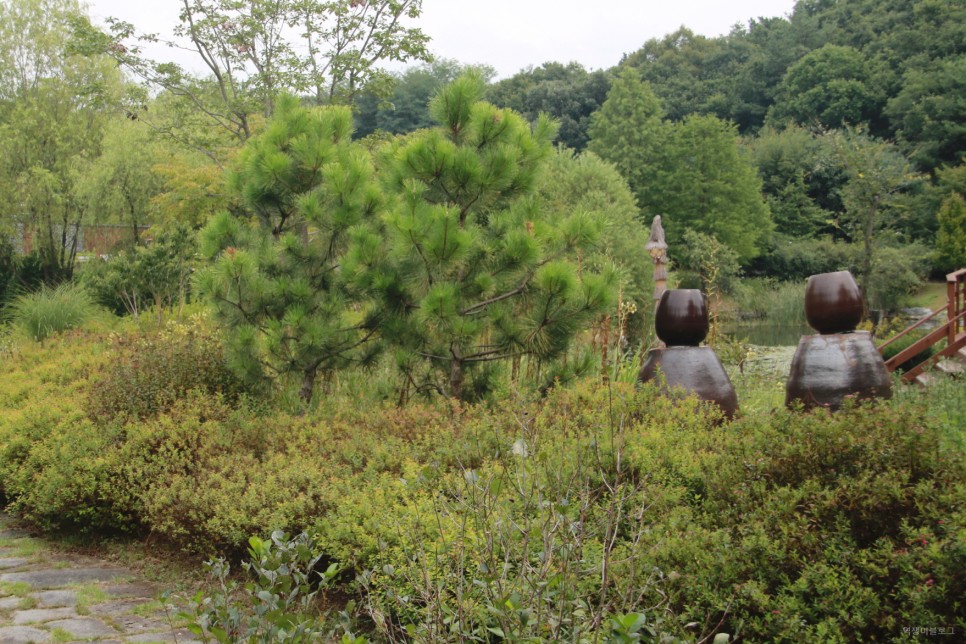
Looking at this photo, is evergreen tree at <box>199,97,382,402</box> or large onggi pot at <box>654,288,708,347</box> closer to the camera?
large onggi pot at <box>654,288,708,347</box>

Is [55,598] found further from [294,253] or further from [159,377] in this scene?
[294,253]

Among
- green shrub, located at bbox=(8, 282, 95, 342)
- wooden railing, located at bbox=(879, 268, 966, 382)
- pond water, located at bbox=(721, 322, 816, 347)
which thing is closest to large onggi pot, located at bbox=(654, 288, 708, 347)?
wooden railing, located at bbox=(879, 268, 966, 382)

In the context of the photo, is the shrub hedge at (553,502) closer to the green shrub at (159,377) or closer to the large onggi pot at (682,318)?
the green shrub at (159,377)

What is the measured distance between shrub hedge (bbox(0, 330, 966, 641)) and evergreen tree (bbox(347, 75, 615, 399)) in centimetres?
64

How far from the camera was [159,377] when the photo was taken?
5941 millimetres

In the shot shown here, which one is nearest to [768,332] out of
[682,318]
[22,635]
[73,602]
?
[682,318]

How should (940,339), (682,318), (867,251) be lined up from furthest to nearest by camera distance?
(867,251), (940,339), (682,318)

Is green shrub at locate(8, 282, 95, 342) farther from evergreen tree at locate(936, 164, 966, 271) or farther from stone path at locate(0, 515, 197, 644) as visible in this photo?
evergreen tree at locate(936, 164, 966, 271)

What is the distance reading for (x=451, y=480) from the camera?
12.8 feet

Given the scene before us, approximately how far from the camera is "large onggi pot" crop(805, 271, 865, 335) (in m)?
5.52

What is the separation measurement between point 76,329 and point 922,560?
10.7 m

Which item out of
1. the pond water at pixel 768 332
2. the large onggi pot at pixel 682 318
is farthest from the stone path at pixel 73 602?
the pond water at pixel 768 332

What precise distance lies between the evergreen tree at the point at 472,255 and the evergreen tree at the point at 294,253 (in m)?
0.33

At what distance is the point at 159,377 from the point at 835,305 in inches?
193
